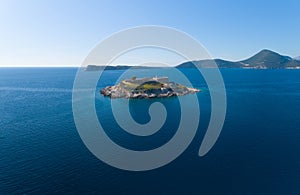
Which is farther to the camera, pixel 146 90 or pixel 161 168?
pixel 146 90

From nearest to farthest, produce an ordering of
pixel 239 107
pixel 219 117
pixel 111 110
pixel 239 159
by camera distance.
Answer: pixel 239 159 → pixel 219 117 → pixel 111 110 → pixel 239 107

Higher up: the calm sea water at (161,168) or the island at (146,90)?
the island at (146,90)

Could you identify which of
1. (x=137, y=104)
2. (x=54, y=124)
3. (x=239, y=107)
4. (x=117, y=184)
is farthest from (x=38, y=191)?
(x=239, y=107)

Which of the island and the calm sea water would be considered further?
the island

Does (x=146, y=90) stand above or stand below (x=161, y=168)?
above

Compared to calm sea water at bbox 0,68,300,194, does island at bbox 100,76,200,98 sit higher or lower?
higher

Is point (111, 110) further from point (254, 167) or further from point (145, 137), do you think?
point (254, 167)

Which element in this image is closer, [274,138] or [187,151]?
[187,151]

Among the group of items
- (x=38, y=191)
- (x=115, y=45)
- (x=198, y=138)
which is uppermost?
(x=115, y=45)

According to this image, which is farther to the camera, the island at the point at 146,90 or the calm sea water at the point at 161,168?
the island at the point at 146,90

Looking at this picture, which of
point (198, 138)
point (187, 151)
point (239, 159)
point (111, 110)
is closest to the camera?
point (239, 159)

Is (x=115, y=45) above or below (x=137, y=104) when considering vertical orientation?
above
